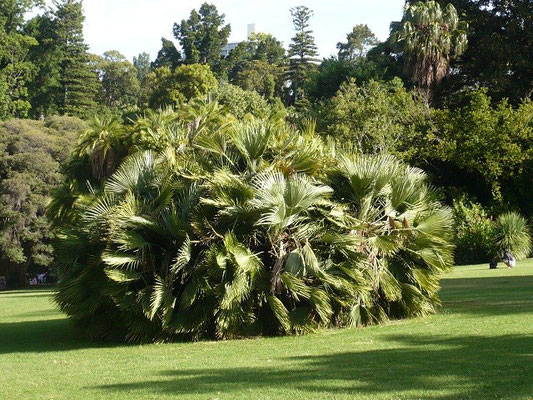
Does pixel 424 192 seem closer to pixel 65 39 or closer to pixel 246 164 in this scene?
pixel 246 164

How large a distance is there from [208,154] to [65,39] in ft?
245

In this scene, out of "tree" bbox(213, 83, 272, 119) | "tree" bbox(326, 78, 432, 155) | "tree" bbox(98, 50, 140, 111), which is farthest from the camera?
"tree" bbox(98, 50, 140, 111)

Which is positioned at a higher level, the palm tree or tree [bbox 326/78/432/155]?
tree [bbox 326/78/432/155]

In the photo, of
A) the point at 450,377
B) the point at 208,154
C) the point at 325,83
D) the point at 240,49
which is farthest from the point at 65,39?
the point at 450,377

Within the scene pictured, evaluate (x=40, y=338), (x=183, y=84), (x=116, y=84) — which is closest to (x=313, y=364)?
(x=40, y=338)

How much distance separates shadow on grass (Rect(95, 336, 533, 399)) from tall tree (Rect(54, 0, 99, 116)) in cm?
7223

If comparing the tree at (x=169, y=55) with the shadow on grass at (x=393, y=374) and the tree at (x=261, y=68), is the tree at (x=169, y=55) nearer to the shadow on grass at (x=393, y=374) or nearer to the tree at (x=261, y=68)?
the tree at (x=261, y=68)

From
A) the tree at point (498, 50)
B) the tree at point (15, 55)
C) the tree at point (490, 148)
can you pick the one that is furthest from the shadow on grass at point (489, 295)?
the tree at point (15, 55)

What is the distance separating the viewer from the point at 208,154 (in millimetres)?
18234

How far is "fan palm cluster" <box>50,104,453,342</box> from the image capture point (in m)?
16.1

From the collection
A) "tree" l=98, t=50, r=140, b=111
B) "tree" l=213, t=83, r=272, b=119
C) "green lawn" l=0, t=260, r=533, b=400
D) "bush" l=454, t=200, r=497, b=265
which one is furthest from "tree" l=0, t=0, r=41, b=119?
"green lawn" l=0, t=260, r=533, b=400

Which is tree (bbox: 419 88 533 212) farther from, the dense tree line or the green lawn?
the green lawn

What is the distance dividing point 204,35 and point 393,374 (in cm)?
8955

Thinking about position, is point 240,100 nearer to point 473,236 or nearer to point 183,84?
point 183,84
